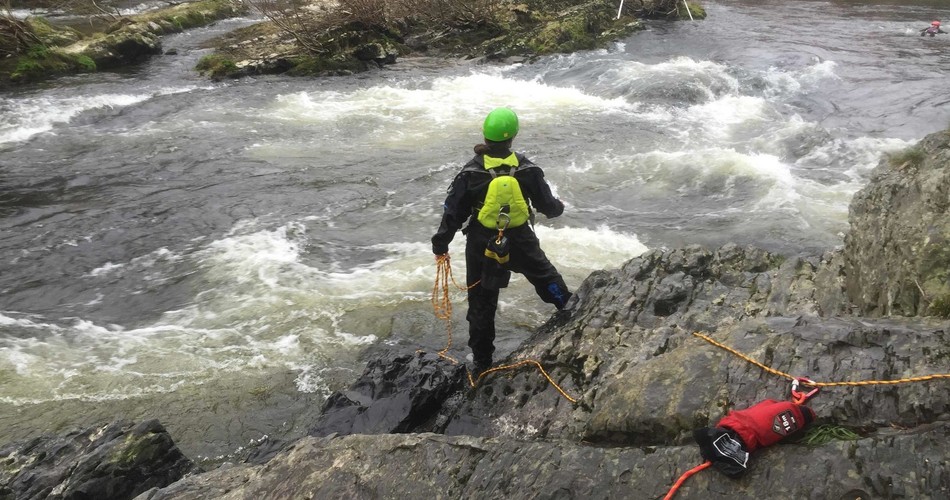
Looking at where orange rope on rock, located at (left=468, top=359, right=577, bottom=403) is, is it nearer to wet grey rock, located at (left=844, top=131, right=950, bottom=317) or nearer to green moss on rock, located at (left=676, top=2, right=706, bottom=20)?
wet grey rock, located at (left=844, top=131, right=950, bottom=317)

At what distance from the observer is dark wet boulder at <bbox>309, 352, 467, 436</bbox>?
5.04 meters

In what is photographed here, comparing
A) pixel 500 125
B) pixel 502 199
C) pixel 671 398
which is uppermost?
pixel 500 125

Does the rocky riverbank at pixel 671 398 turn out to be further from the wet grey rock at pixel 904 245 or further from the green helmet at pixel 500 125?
the green helmet at pixel 500 125

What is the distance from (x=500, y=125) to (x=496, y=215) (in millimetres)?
760

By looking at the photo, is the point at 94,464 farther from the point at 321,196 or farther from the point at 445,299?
the point at 321,196

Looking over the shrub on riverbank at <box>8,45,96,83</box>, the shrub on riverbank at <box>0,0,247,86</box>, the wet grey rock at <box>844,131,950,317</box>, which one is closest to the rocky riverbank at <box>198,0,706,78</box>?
the shrub on riverbank at <box>0,0,247,86</box>

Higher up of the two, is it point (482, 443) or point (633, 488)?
point (633, 488)

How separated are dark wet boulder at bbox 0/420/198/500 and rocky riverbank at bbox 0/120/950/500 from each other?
0.08 feet

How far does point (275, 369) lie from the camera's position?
243 inches

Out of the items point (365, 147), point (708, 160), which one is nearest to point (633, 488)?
point (708, 160)

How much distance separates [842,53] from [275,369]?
22054mm

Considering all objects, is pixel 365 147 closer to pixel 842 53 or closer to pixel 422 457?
pixel 422 457

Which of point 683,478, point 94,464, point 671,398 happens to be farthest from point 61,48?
point 683,478

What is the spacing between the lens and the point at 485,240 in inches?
211
